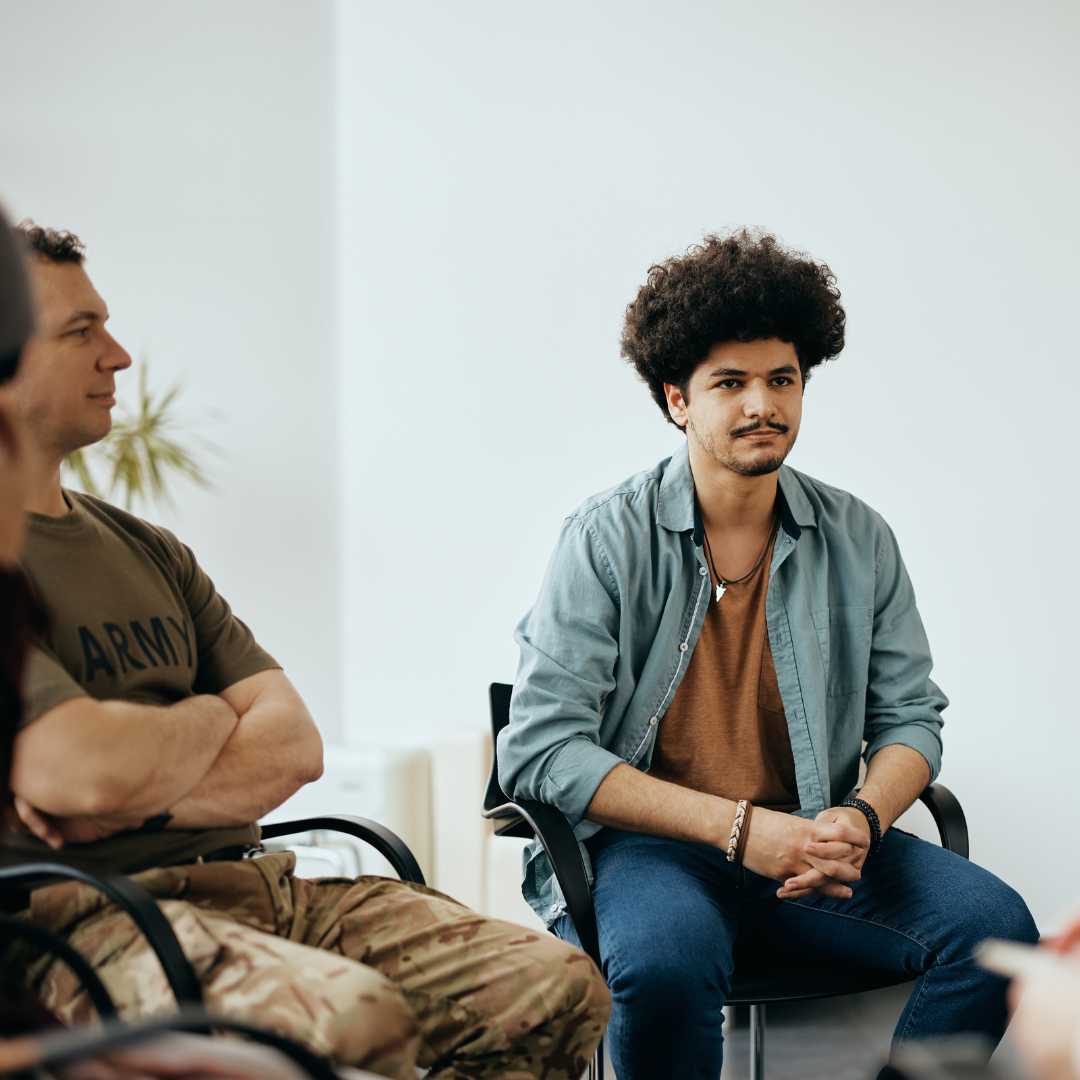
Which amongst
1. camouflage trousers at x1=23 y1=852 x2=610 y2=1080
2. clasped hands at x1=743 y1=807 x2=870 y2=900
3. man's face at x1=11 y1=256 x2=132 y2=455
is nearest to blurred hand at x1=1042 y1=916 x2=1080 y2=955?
camouflage trousers at x1=23 y1=852 x2=610 y2=1080

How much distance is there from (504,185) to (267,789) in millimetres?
2428

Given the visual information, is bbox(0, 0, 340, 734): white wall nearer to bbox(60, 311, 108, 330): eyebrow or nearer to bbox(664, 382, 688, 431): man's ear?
bbox(664, 382, 688, 431): man's ear

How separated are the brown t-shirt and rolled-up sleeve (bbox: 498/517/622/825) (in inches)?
5.6

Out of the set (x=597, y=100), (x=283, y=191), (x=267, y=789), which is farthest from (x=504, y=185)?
(x=267, y=789)

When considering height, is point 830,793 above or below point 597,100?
below

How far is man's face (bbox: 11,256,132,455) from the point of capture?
1.65 m

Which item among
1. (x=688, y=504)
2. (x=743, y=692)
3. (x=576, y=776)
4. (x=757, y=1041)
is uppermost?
(x=688, y=504)

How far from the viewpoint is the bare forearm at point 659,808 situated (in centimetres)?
195

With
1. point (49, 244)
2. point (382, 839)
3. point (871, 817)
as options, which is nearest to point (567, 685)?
point (382, 839)

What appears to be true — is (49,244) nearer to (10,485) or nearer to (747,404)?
(10,485)

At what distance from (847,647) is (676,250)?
1.70m

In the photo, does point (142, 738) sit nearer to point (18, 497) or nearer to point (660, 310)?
point (18, 497)

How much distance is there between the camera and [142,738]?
4.98ft

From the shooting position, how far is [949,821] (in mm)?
2051
